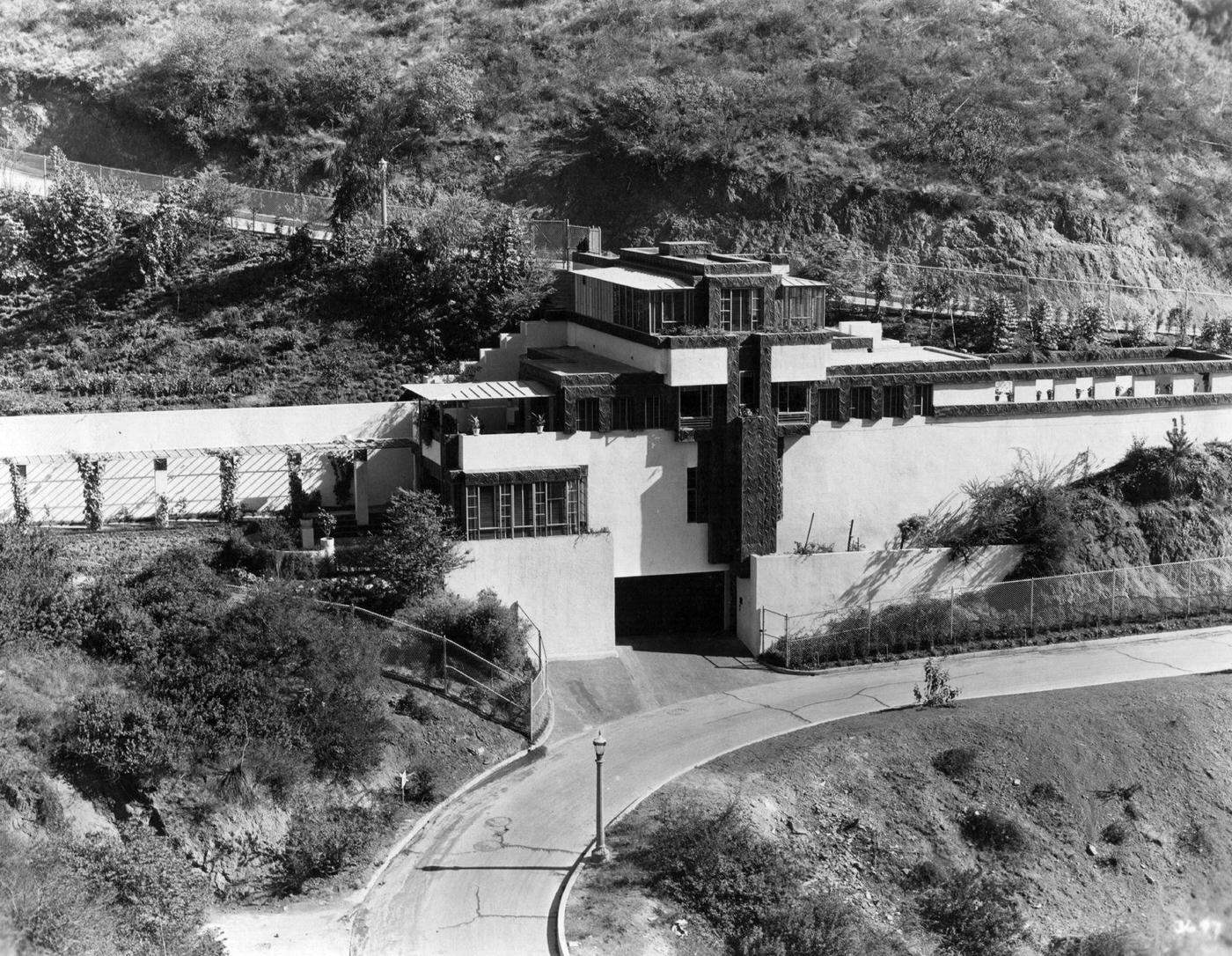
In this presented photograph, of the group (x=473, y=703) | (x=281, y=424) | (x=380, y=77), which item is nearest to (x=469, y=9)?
(x=380, y=77)

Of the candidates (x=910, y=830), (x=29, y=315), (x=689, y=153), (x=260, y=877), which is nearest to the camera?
(x=260, y=877)

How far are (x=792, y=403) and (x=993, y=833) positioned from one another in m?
14.0

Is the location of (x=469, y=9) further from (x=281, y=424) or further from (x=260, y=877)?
(x=260, y=877)

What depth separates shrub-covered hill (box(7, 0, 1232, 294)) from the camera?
62.9 m

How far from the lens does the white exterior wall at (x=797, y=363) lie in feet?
141

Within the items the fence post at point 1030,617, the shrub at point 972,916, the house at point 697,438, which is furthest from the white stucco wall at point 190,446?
the shrub at point 972,916

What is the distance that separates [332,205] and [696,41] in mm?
22397

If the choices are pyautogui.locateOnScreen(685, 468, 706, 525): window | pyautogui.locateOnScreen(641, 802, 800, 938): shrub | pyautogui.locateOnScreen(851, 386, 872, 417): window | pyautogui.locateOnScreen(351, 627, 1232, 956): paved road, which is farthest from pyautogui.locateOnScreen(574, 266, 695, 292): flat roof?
pyautogui.locateOnScreen(641, 802, 800, 938): shrub

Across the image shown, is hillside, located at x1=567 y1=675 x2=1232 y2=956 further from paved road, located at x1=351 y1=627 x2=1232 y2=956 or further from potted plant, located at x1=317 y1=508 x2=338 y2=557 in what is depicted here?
potted plant, located at x1=317 y1=508 x2=338 y2=557

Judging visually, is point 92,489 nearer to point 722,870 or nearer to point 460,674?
point 460,674

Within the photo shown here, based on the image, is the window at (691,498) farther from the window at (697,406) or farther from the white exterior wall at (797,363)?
the white exterior wall at (797,363)

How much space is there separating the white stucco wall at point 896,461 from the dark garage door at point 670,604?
245cm

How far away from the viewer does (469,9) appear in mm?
74062

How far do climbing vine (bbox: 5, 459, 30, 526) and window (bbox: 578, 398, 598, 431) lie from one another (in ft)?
48.0
